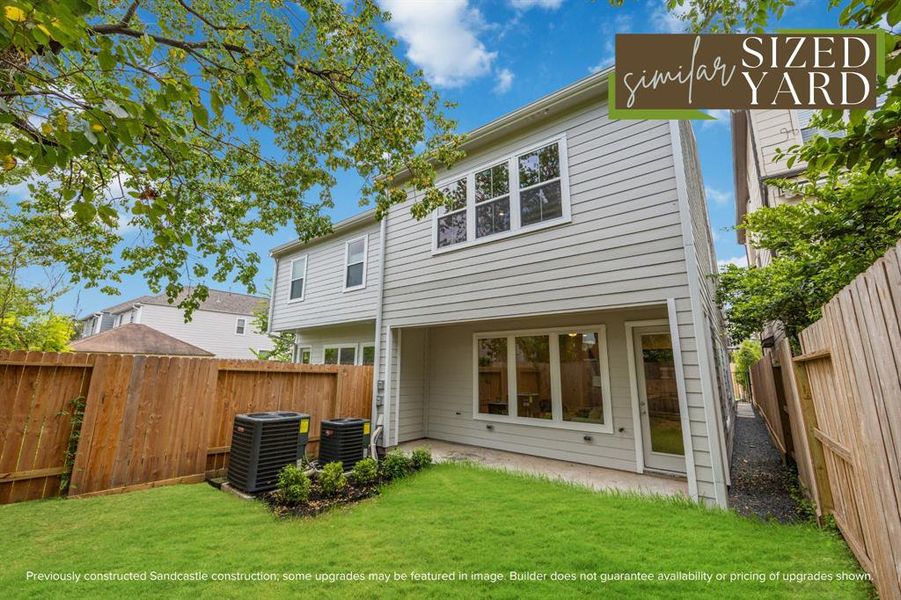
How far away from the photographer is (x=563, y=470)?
231 inches

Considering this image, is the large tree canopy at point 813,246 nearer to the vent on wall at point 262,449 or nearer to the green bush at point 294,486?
the green bush at point 294,486

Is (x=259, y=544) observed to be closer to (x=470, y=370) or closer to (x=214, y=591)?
(x=214, y=591)

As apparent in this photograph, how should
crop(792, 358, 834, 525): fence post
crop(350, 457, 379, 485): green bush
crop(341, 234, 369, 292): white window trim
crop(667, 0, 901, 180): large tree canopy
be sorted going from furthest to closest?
crop(341, 234, 369, 292): white window trim → crop(350, 457, 379, 485): green bush → crop(792, 358, 834, 525): fence post → crop(667, 0, 901, 180): large tree canopy

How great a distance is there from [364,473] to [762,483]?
5.44m

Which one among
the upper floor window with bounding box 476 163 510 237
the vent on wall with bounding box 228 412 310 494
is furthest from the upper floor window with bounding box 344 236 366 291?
the vent on wall with bounding box 228 412 310 494

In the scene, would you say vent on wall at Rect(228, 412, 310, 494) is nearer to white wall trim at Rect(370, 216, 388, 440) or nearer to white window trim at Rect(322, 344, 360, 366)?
white wall trim at Rect(370, 216, 388, 440)

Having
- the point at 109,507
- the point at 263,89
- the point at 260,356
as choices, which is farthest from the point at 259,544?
the point at 260,356

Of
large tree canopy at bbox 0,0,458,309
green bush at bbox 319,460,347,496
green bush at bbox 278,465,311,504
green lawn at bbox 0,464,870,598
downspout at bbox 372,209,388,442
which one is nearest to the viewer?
green lawn at bbox 0,464,870,598

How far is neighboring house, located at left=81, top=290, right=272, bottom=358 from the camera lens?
2305 cm

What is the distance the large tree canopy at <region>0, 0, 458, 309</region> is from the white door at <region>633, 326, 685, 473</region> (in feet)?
13.8

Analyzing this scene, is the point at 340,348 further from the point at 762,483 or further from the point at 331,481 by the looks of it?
the point at 762,483

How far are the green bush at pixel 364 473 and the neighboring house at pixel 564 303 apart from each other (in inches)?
90.2

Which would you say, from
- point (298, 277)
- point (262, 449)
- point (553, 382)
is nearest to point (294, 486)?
point (262, 449)

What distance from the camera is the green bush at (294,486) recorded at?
436cm
